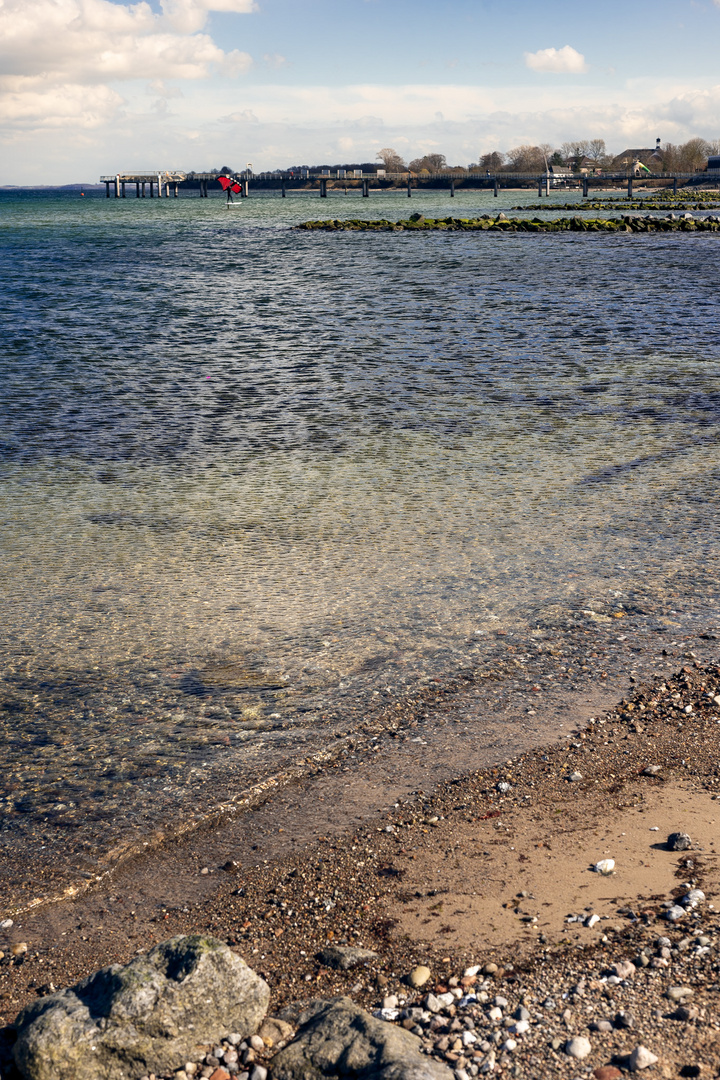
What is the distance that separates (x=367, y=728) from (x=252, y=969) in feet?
8.00

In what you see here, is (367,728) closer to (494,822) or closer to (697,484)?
(494,822)

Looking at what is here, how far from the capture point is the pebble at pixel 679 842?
15.2 ft

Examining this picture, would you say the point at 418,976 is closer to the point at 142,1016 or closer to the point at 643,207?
the point at 142,1016

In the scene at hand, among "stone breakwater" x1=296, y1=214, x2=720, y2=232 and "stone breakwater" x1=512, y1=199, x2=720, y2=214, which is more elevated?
"stone breakwater" x1=512, y1=199, x2=720, y2=214

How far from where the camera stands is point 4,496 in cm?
1181

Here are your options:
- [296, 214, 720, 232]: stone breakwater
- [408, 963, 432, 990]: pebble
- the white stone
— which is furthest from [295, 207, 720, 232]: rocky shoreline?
the white stone

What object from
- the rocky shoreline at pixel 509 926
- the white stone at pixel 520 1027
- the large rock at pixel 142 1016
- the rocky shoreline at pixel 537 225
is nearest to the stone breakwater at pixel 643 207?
the rocky shoreline at pixel 537 225

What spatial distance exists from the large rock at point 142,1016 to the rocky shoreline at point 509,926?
0.26 feet

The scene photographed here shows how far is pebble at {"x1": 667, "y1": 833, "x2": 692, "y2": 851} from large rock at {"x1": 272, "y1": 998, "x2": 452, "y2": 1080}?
1899 millimetres

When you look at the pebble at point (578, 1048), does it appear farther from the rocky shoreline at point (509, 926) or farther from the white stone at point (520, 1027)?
the white stone at point (520, 1027)

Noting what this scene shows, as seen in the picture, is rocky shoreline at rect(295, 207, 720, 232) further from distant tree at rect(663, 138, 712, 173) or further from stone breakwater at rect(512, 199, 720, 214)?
distant tree at rect(663, 138, 712, 173)

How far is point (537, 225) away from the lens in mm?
71438

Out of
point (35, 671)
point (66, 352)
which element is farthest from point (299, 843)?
point (66, 352)

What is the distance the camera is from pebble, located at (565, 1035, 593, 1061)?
335 centimetres
